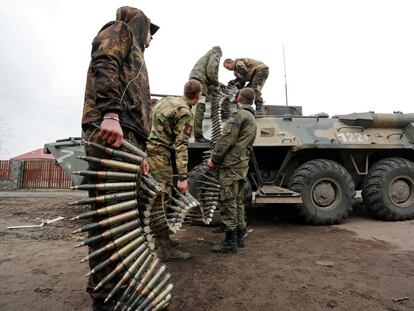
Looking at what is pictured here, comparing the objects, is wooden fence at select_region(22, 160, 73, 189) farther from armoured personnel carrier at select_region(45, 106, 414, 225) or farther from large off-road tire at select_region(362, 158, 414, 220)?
large off-road tire at select_region(362, 158, 414, 220)

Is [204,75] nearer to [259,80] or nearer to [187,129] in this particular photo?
[259,80]

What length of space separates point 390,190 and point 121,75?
5873mm

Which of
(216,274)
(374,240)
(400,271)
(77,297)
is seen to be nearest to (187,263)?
(216,274)

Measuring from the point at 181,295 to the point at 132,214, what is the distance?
1006 mm

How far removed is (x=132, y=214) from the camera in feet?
8.05

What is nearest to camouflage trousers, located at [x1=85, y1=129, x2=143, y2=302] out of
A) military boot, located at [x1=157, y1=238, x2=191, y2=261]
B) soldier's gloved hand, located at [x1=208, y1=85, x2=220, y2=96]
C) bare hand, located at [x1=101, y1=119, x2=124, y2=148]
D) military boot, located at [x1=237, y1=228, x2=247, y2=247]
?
bare hand, located at [x1=101, y1=119, x2=124, y2=148]

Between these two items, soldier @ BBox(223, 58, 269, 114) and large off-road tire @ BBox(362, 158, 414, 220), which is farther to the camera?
soldier @ BBox(223, 58, 269, 114)

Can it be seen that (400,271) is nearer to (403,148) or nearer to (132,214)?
A: (132,214)

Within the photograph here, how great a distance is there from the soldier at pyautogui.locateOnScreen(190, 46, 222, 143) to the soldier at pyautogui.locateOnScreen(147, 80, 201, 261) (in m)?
2.34

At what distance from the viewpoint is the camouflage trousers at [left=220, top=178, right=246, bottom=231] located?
4.59m

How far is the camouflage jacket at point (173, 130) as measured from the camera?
13.4 feet

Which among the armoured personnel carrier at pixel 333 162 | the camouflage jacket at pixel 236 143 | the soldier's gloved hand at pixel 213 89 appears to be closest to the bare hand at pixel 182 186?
the camouflage jacket at pixel 236 143

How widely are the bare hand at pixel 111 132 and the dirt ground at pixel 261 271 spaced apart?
53.1 inches

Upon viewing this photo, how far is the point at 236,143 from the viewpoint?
Result: 4891 mm
